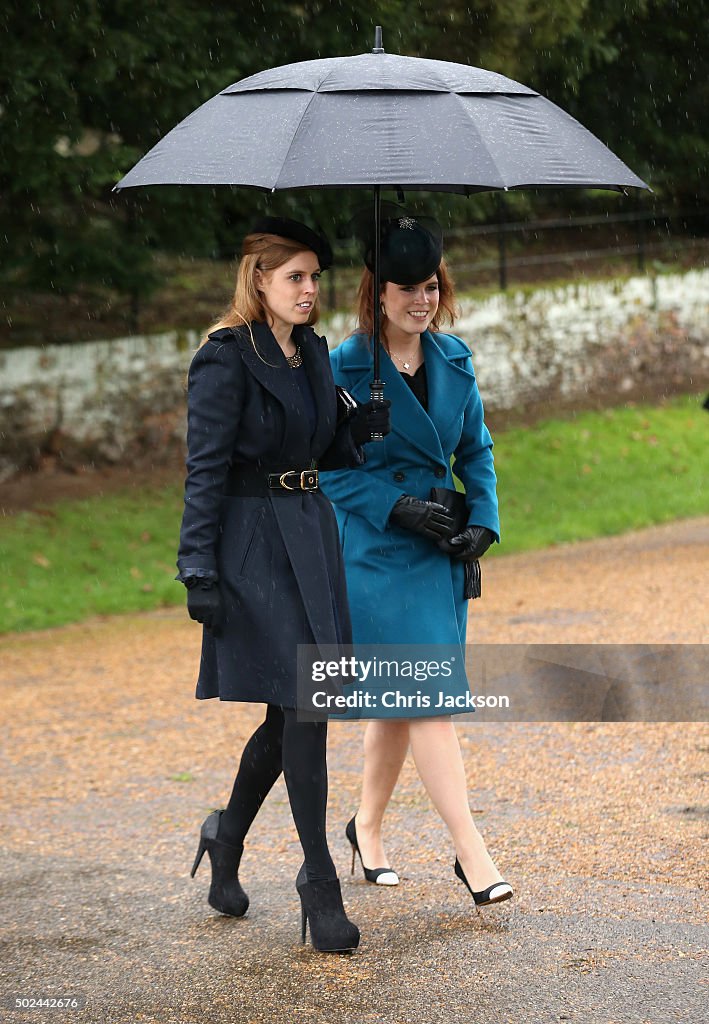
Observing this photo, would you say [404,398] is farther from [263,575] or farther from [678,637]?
[678,637]

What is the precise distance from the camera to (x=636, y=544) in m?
12.5

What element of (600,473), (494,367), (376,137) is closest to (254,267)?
(376,137)

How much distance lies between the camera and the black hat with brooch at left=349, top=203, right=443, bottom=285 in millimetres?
4457

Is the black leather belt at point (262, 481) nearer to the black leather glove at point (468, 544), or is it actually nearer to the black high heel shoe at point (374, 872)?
the black leather glove at point (468, 544)

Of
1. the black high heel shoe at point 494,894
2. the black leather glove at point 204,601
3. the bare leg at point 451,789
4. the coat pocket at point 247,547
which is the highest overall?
the coat pocket at point 247,547

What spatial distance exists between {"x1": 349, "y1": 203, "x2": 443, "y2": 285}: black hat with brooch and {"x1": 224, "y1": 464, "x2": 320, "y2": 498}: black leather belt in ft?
2.28

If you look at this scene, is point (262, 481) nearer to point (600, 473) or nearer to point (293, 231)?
point (293, 231)

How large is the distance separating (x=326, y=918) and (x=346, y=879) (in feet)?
2.58

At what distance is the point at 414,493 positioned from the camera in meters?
4.62

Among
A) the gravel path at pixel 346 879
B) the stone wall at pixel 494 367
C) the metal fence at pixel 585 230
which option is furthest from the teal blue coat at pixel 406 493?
the metal fence at pixel 585 230

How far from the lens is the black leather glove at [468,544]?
4.55m

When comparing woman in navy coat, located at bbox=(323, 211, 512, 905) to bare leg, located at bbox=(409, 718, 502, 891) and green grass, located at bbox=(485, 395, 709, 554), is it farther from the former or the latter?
green grass, located at bbox=(485, 395, 709, 554)

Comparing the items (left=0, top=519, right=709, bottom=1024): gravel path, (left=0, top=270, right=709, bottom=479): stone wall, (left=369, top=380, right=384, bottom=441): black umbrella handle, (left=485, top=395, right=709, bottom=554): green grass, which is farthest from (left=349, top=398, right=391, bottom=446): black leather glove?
(left=0, top=270, right=709, bottom=479): stone wall

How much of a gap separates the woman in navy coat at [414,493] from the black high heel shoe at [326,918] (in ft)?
1.36
